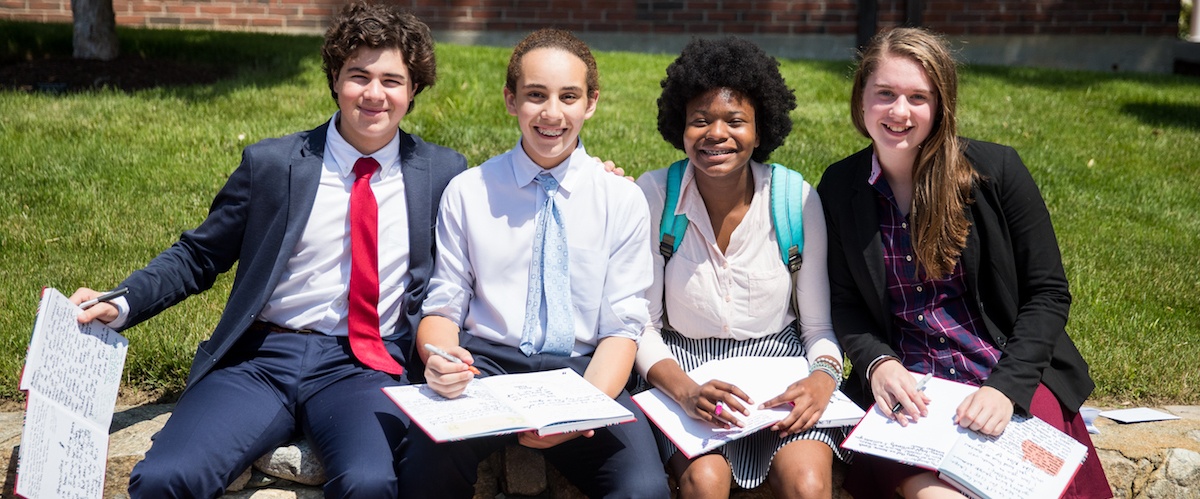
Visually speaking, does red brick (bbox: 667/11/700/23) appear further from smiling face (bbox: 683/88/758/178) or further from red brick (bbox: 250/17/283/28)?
smiling face (bbox: 683/88/758/178)

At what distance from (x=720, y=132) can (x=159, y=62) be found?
21.2 ft

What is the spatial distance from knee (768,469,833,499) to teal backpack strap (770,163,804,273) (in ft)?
2.20

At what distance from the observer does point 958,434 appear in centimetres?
287

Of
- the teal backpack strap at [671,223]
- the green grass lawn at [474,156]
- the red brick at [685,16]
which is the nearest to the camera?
the teal backpack strap at [671,223]

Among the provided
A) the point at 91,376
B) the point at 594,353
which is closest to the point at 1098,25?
the point at 594,353

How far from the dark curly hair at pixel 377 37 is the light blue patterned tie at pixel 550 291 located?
0.63 m

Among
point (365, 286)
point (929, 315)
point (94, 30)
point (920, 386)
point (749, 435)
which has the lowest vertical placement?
point (749, 435)

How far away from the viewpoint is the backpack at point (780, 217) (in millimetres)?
3246

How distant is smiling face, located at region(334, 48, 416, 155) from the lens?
3.17 meters

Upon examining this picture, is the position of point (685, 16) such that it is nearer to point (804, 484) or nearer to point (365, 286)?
point (365, 286)

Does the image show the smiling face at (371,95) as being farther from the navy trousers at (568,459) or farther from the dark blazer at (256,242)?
the navy trousers at (568,459)

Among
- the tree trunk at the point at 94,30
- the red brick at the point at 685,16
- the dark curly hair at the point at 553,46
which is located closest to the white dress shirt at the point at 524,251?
the dark curly hair at the point at 553,46

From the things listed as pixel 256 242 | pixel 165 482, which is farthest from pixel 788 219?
pixel 165 482

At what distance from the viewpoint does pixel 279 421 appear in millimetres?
2949
